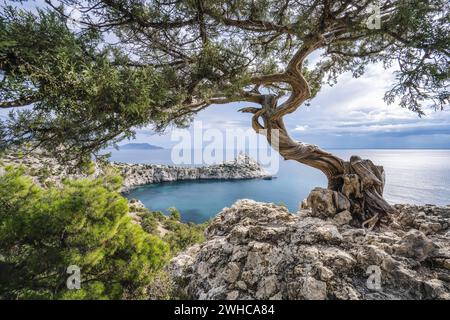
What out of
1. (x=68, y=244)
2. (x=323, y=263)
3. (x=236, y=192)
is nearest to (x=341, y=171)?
(x=323, y=263)

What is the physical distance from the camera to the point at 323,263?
2096 mm

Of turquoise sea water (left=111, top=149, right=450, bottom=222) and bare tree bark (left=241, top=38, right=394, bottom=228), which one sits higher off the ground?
bare tree bark (left=241, top=38, right=394, bottom=228)

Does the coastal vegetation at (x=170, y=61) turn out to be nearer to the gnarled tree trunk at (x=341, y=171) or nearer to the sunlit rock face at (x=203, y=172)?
the gnarled tree trunk at (x=341, y=171)

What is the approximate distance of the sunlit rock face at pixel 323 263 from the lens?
1.84m

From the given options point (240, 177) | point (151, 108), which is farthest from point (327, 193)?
point (240, 177)

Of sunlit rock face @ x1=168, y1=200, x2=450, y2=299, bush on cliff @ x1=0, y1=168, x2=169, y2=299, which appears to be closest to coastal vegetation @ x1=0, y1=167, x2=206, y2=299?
bush on cliff @ x1=0, y1=168, x2=169, y2=299

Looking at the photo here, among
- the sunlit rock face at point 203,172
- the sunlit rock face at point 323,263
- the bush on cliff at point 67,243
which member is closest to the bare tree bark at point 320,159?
the sunlit rock face at point 323,263

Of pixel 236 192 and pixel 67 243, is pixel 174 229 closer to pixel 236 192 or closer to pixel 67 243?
pixel 67 243

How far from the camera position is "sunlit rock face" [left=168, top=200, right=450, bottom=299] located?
6.03 ft

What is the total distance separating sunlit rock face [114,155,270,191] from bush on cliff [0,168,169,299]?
4880 centimetres

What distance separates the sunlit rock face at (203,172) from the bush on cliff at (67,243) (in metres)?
48.8

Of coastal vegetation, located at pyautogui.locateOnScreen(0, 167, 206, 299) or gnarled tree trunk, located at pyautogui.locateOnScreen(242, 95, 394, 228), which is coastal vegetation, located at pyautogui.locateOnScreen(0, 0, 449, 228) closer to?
gnarled tree trunk, located at pyautogui.locateOnScreen(242, 95, 394, 228)

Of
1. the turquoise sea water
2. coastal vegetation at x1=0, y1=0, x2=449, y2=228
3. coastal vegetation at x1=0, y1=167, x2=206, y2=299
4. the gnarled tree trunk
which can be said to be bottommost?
the turquoise sea water

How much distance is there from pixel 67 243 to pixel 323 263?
441 cm
